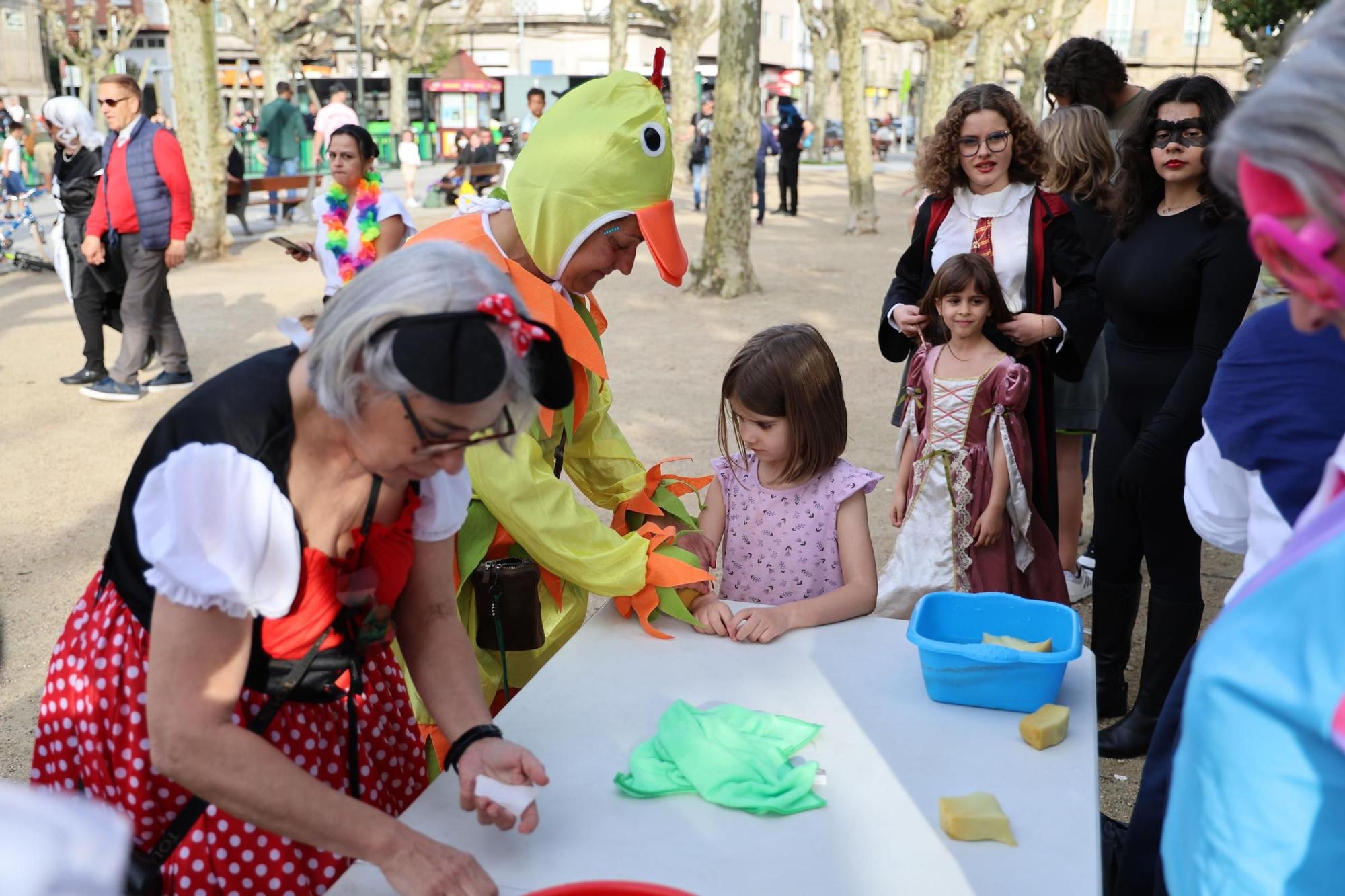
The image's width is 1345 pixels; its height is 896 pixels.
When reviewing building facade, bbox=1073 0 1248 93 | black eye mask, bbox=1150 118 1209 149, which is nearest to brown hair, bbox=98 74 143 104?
black eye mask, bbox=1150 118 1209 149

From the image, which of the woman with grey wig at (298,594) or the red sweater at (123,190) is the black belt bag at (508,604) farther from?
the red sweater at (123,190)

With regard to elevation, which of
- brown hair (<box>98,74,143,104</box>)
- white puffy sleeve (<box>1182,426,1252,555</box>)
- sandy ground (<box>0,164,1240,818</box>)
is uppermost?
brown hair (<box>98,74,143,104</box>)

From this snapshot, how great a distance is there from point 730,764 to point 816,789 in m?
0.13

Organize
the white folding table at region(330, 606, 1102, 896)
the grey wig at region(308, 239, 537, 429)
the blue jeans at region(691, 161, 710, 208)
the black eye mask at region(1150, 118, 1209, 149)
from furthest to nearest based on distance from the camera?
the blue jeans at region(691, 161, 710, 208)
the black eye mask at region(1150, 118, 1209, 149)
the white folding table at region(330, 606, 1102, 896)
the grey wig at region(308, 239, 537, 429)

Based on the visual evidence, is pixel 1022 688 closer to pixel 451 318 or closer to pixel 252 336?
pixel 451 318

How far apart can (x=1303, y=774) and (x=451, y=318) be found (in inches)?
37.2

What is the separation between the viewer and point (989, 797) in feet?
5.35

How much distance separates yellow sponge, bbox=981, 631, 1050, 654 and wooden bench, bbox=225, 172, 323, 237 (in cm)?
1343

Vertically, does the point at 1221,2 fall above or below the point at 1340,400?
above

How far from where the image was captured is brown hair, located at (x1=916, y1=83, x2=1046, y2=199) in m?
3.50

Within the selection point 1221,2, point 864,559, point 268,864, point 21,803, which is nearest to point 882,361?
point 864,559

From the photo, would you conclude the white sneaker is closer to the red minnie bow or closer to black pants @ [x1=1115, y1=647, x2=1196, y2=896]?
black pants @ [x1=1115, y1=647, x2=1196, y2=896]

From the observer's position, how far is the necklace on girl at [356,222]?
6832mm

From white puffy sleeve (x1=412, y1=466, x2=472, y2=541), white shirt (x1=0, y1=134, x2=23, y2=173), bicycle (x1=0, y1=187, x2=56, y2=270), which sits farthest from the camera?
white shirt (x1=0, y1=134, x2=23, y2=173)
